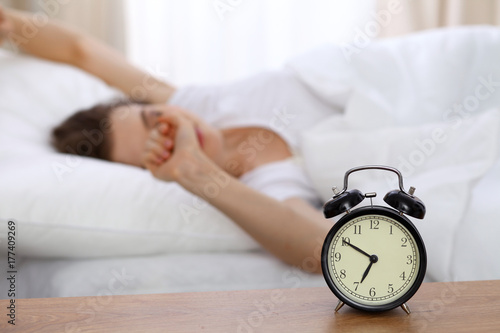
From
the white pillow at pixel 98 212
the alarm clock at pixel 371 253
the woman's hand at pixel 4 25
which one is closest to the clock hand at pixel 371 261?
the alarm clock at pixel 371 253

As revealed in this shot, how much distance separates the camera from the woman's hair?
1510mm

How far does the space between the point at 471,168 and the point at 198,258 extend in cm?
61

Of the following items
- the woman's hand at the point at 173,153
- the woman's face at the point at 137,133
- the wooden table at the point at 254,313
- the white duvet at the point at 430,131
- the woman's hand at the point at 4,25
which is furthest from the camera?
the woman's hand at the point at 4,25

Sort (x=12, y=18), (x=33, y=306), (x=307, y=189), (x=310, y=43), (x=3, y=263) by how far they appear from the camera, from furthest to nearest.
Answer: (x=310, y=43) → (x=12, y=18) → (x=307, y=189) → (x=3, y=263) → (x=33, y=306)

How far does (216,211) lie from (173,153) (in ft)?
0.53

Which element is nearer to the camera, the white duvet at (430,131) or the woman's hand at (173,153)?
the white duvet at (430,131)

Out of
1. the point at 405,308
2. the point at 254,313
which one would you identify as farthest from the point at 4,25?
the point at 405,308

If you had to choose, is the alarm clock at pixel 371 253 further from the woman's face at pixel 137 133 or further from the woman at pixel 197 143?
the woman's face at pixel 137 133

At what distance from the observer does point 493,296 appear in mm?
687

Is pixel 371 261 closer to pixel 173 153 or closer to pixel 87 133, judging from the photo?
pixel 173 153

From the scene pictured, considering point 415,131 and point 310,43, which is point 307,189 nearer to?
point 415,131

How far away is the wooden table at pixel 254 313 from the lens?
610 millimetres

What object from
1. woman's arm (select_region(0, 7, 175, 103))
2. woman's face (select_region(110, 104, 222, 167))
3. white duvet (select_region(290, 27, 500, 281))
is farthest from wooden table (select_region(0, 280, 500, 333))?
woman's arm (select_region(0, 7, 175, 103))

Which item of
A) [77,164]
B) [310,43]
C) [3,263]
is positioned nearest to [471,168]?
[77,164]
